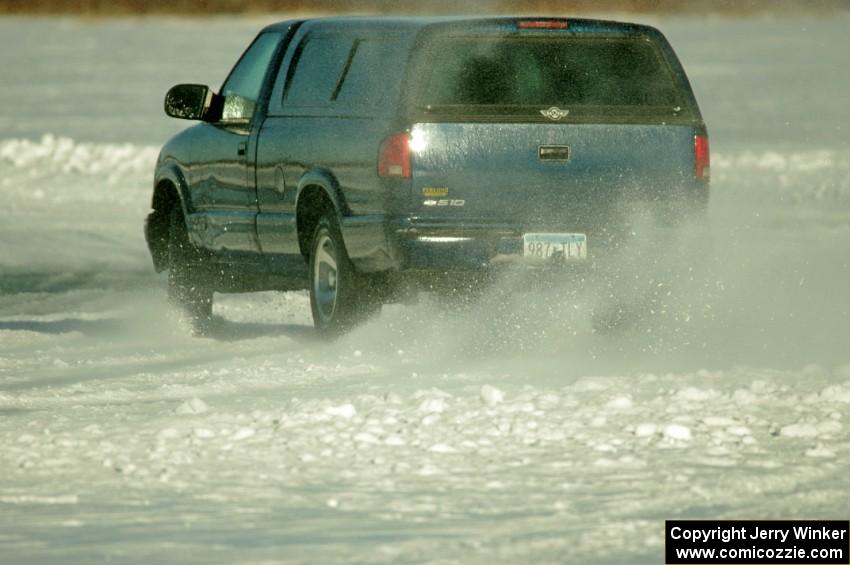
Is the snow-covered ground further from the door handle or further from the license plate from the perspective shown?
the door handle

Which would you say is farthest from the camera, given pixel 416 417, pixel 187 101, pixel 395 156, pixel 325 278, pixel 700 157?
pixel 187 101

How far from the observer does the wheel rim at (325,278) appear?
12.7 meters

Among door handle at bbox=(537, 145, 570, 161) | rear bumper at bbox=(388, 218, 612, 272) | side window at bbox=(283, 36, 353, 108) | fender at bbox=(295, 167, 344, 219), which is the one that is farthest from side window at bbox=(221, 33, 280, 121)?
door handle at bbox=(537, 145, 570, 161)

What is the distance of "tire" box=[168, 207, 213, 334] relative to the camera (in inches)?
563

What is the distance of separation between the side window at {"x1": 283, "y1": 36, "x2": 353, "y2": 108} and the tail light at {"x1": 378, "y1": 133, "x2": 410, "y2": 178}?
→ 0.87 meters

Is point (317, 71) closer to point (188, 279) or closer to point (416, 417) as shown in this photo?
point (188, 279)

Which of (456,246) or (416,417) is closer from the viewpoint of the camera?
(416,417)

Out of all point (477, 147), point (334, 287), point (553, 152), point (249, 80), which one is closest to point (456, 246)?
point (477, 147)

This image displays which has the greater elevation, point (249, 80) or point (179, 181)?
point (249, 80)

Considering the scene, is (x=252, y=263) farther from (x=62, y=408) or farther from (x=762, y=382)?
(x=762, y=382)

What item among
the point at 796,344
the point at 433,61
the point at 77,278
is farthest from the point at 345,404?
the point at 77,278

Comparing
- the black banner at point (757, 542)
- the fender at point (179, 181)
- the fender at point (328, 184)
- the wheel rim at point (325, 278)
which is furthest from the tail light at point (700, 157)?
the black banner at point (757, 542)

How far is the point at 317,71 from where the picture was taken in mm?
12742

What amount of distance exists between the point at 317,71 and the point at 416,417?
385 centimetres
